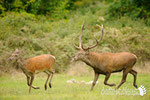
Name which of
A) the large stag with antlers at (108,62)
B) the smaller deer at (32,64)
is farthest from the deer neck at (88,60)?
the smaller deer at (32,64)

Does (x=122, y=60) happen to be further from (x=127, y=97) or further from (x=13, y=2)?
(x=13, y=2)

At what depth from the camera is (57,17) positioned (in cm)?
3234

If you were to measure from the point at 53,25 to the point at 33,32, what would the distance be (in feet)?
13.7

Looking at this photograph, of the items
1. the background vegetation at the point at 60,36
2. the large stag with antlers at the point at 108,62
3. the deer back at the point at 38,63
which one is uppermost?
the large stag with antlers at the point at 108,62

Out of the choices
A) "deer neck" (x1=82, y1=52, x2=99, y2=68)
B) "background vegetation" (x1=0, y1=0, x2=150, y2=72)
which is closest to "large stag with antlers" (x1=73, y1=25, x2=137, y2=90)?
"deer neck" (x1=82, y1=52, x2=99, y2=68)

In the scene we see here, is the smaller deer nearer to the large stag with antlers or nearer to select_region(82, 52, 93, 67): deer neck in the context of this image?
the large stag with antlers

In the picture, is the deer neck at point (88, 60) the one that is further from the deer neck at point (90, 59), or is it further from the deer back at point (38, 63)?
the deer back at point (38, 63)

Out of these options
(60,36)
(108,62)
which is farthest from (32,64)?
(60,36)

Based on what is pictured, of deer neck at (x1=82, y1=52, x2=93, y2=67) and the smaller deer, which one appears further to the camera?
the smaller deer

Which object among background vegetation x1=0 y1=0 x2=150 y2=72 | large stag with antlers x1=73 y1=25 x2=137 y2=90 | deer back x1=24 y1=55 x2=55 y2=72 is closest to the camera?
large stag with antlers x1=73 y1=25 x2=137 y2=90

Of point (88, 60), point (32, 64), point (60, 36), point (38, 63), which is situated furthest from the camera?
point (60, 36)

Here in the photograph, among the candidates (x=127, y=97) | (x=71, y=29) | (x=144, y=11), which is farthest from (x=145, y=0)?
(x=127, y=97)

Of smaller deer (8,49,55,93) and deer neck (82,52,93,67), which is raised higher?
deer neck (82,52,93,67)

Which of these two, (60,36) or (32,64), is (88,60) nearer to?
(32,64)
